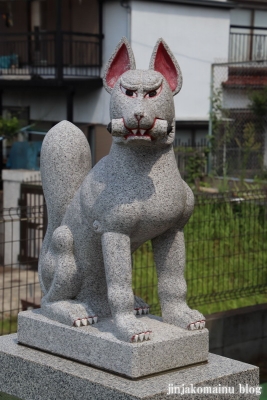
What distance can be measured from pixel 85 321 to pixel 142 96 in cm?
143

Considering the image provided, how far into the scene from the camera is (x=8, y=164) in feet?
56.1

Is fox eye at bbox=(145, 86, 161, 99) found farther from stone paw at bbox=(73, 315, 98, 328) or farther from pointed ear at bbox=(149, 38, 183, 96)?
stone paw at bbox=(73, 315, 98, 328)

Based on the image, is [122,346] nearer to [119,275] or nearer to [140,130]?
[119,275]

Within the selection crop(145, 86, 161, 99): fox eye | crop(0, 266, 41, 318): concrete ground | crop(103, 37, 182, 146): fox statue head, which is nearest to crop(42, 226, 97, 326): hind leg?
crop(103, 37, 182, 146): fox statue head

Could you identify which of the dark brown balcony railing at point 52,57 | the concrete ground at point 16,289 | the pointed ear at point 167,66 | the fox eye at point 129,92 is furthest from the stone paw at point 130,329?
the dark brown balcony railing at point 52,57

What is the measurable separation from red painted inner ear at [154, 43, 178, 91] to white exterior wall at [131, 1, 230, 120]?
12.1 meters

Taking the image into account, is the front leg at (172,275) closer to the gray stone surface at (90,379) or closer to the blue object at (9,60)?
the gray stone surface at (90,379)

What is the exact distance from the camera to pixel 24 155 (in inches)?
661

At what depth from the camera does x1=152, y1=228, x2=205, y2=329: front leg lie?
4625mm

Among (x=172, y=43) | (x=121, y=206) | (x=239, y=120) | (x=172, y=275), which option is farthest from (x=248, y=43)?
(x=121, y=206)

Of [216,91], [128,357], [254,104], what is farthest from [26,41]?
[128,357]

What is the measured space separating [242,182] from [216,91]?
3070mm

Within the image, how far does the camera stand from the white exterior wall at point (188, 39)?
16.5 meters

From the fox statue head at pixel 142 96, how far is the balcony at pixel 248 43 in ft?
48.5
